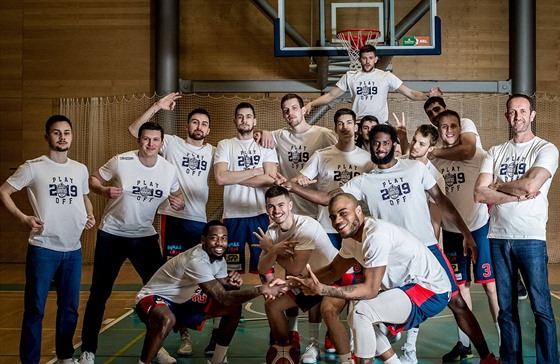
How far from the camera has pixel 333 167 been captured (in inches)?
282

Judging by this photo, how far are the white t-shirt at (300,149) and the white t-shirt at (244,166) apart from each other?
312mm

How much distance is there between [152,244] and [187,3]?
937 centimetres

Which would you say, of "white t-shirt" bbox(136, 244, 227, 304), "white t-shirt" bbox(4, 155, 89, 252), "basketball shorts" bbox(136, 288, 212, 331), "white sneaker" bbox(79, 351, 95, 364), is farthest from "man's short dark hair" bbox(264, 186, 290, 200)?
"white sneaker" bbox(79, 351, 95, 364)

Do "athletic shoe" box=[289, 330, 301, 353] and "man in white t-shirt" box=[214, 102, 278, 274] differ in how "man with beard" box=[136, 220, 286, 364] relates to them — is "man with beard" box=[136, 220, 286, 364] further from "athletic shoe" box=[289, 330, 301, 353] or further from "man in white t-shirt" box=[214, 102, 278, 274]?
"man in white t-shirt" box=[214, 102, 278, 274]

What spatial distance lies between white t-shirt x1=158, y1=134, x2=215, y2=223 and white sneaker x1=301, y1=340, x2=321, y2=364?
1867 millimetres

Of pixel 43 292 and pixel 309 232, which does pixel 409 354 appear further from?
pixel 43 292

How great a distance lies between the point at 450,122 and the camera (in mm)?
7070

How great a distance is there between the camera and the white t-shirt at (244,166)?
24.9 feet

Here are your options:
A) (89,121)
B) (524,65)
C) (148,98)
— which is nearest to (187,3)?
(148,98)

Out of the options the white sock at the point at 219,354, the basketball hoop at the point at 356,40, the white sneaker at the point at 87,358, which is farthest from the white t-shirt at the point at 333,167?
the basketball hoop at the point at 356,40

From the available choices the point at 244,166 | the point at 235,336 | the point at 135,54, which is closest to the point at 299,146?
the point at 244,166

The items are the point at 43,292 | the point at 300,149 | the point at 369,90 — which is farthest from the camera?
the point at 369,90

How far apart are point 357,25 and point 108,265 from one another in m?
8.68

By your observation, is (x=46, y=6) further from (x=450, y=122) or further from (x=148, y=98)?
(x=450, y=122)
